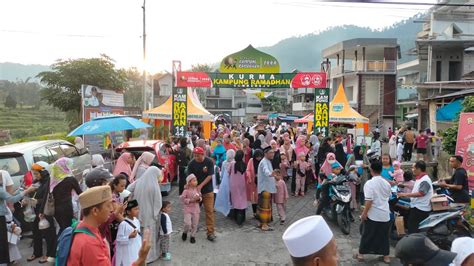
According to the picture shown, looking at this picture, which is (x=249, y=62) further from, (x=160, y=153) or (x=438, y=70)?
(x=438, y=70)

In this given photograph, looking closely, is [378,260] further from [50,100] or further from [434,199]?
[50,100]

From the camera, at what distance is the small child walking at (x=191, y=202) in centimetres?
678

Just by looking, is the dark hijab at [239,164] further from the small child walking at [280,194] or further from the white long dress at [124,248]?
the white long dress at [124,248]

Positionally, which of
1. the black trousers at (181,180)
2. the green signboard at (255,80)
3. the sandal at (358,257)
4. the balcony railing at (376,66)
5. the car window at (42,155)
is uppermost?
the balcony railing at (376,66)

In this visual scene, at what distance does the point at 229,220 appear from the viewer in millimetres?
8531

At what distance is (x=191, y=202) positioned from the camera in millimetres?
6801

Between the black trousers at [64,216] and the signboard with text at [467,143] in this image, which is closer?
the black trousers at [64,216]

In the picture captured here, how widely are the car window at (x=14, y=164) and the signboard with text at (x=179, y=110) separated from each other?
30.1 ft

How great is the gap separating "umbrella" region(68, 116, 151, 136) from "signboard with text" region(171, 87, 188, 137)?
6.84 metres

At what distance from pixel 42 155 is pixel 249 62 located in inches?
404

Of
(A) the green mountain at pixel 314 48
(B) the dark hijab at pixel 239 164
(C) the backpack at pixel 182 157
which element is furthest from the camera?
(A) the green mountain at pixel 314 48

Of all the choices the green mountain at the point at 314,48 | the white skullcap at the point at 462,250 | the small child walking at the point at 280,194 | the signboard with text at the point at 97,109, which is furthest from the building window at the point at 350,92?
the green mountain at the point at 314,48

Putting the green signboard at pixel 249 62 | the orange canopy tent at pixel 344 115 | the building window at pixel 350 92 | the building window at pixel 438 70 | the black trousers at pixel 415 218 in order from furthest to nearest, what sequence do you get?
the building window at pixel 350 92 → the building window at pixel 438 70 → the orange canopy tent at pixel 344 115 → the green signboard at pixel 249 62 → the black trousers at pixel 415 218

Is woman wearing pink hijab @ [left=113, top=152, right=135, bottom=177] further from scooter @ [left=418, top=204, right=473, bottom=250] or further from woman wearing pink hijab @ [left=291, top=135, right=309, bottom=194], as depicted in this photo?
scooter @ [left=418, top=204, right=473, bottom=250]
